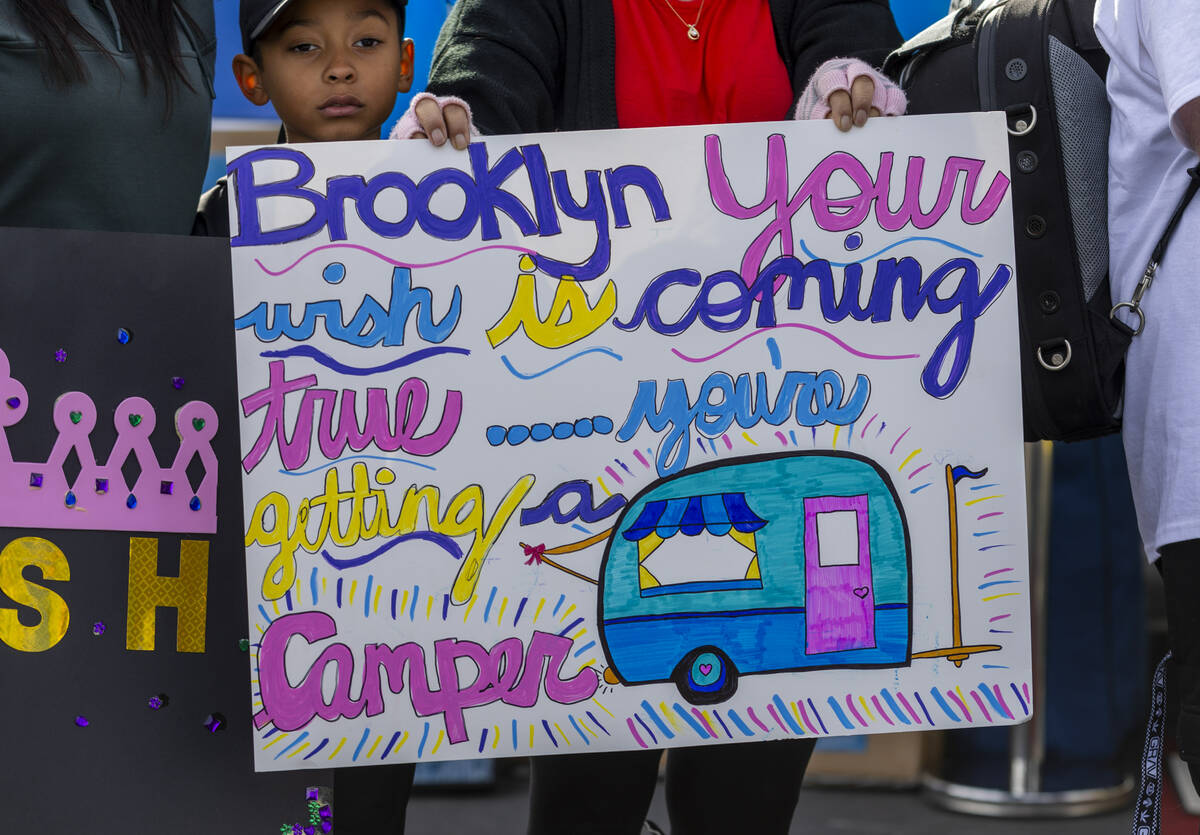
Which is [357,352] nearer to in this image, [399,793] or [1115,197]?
[399,793]

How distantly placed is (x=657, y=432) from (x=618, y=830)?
52 cm

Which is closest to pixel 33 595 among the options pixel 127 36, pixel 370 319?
pixel 370 319

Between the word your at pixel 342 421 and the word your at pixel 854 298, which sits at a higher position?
the word your at pixel 854 298

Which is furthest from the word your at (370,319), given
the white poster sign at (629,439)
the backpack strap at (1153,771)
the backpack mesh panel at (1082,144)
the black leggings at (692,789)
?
the backpack strap at (1153,771)

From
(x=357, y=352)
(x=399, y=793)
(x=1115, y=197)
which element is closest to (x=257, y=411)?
(x=357, y=352)

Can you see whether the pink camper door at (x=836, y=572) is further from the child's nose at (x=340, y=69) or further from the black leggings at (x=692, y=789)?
the child's nose at (x=340, y=69)

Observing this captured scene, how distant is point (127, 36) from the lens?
147cm

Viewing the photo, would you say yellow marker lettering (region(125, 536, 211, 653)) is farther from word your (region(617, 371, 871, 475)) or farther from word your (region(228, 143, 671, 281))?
word your (region(617, 371, 871, 475))

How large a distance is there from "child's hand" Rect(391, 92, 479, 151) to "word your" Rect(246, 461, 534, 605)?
14.8 inches

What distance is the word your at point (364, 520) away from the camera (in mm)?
1348

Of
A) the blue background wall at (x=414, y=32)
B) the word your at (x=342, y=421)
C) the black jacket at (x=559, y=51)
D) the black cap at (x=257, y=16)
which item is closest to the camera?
the word your at (x=342, y=421)

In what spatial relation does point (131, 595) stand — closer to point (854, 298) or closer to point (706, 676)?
point (706, 676)

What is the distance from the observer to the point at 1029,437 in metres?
1.48

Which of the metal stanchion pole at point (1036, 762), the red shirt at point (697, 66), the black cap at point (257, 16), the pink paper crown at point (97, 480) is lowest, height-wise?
the metal stanchion pole at point (1036, 762)
